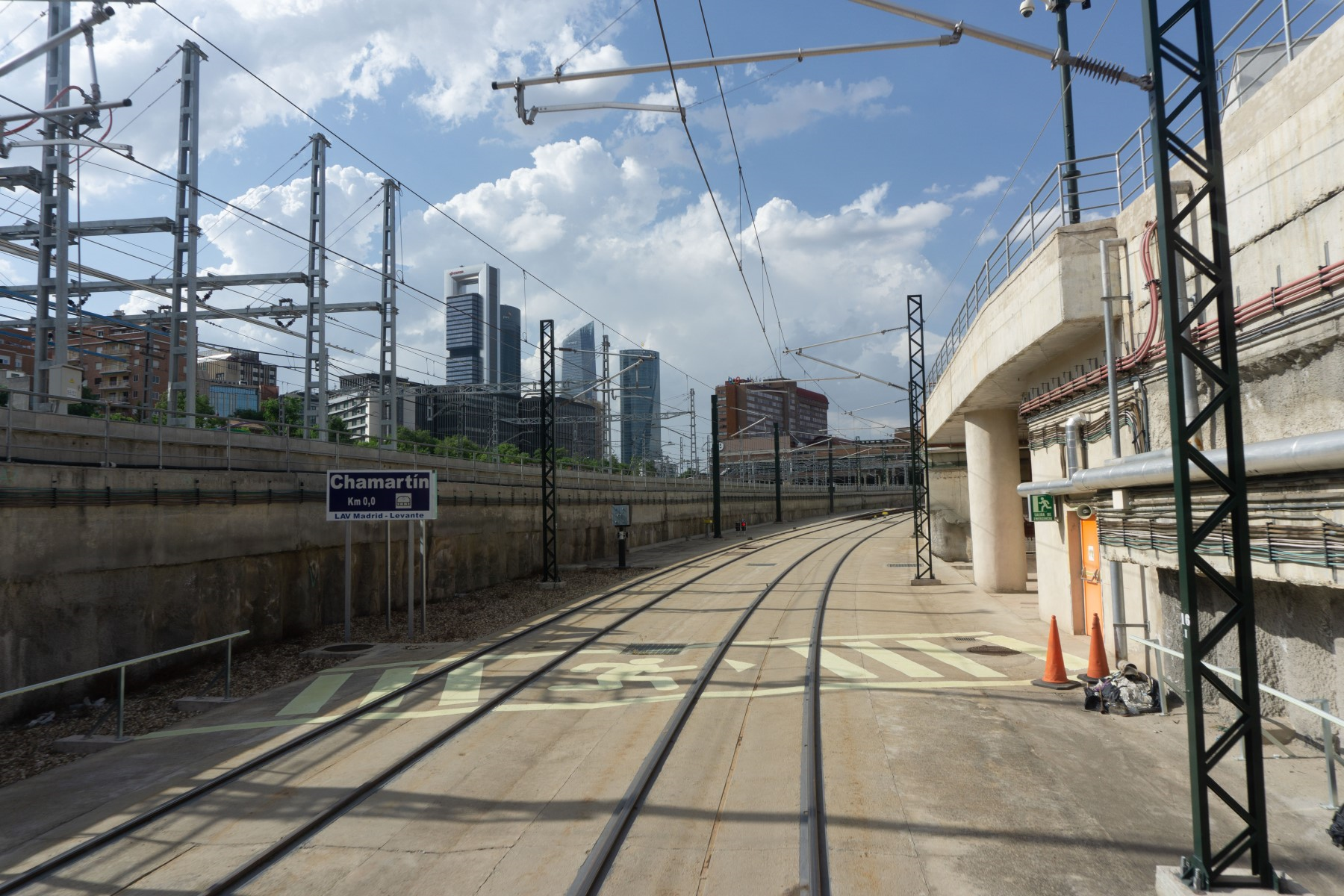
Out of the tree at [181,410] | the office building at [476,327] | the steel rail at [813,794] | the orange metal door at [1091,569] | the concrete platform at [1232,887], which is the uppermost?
the office building at [476,327]

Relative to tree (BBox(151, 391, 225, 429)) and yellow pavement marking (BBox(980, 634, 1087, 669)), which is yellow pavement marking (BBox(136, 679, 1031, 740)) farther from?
tree (BBox(151, 391, 225, 429))

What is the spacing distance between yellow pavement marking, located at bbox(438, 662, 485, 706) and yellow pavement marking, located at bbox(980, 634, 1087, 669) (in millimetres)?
9412

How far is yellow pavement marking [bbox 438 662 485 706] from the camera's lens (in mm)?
11914

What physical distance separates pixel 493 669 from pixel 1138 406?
10953 millimetres

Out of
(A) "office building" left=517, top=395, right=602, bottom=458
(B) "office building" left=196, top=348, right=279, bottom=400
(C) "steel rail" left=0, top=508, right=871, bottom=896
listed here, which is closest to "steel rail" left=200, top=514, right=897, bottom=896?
(C) "steel rail" left=0, top=508, right=871, bottom=896

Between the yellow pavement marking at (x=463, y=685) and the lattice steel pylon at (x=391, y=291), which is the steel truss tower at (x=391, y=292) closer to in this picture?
the lattice steel pylon at (x=391, y=291)

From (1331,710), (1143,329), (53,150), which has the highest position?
(53,150)

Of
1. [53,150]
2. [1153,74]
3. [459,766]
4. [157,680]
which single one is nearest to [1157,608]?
[1153,74]

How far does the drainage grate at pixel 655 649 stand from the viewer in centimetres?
1539

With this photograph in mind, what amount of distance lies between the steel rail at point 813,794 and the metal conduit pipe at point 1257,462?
500 centimetres

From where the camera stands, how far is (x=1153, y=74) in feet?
19.7

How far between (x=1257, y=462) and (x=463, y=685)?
1079 centimetres

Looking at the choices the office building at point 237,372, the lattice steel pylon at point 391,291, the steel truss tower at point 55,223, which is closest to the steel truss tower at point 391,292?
the lattice steel pylon at point 391,291

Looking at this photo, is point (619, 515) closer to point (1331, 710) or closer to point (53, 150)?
point (53, 150)
